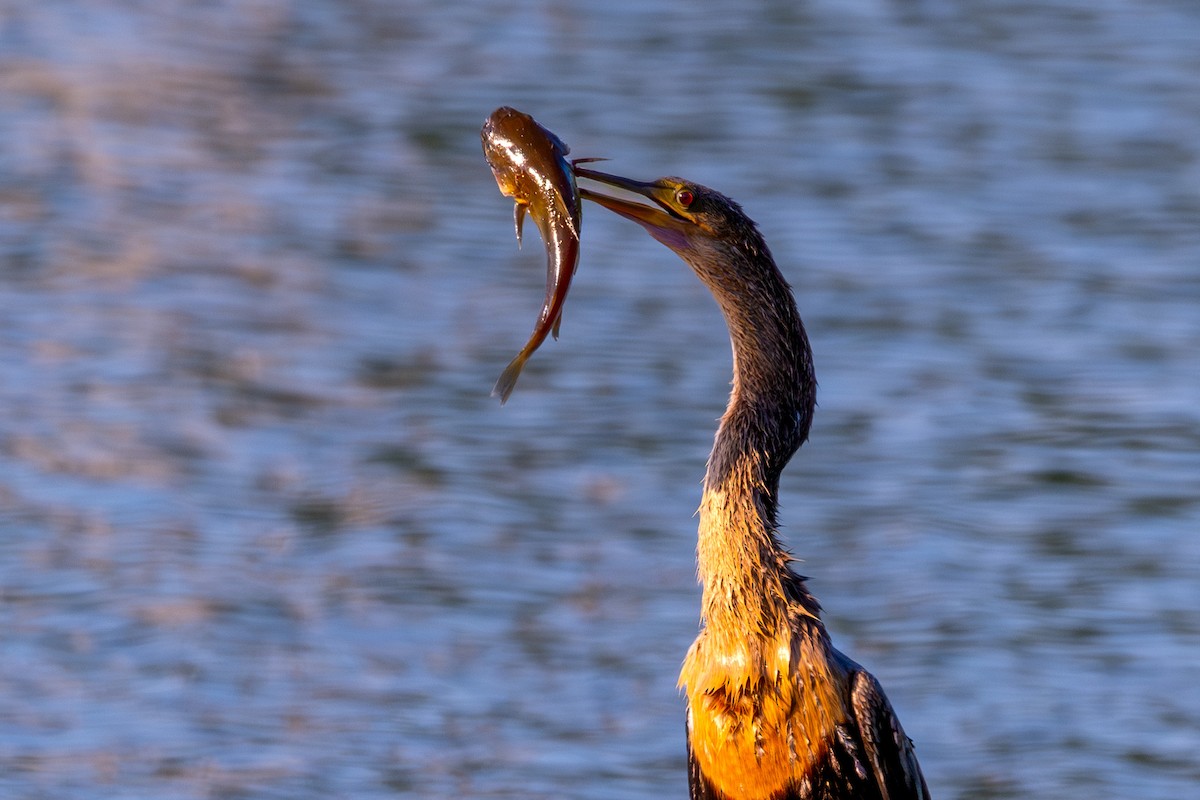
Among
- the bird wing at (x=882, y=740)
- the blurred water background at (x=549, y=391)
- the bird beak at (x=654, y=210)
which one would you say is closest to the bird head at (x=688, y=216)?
the bird beak at (x=654, y=210)

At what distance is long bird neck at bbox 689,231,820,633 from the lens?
5.18 meters

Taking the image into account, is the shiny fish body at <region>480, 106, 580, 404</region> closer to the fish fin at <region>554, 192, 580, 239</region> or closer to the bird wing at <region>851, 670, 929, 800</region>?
the fish fin at <region>554, 192, 580, 239</region>

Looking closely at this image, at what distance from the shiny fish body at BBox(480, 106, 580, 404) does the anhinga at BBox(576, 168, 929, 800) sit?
0.08 metres

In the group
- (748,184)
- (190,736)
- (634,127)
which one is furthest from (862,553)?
(634,127)

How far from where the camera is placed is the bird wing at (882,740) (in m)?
5.16

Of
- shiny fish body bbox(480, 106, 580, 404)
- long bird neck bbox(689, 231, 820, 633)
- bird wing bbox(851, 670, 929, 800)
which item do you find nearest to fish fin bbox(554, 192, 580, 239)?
shiny fish body bbox(480, 106, 580, 404)

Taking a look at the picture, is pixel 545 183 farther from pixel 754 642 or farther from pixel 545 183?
pixel 754 642

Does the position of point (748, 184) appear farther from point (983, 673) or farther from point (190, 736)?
point (190, 736)

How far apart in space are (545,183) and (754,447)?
2.70 feet

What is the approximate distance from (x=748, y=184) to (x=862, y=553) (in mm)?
3297

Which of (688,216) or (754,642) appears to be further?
(688,216)

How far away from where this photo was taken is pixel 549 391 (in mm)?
8930

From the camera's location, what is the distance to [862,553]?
25.8 ft

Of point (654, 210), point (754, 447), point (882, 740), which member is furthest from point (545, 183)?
point (882, 740)
